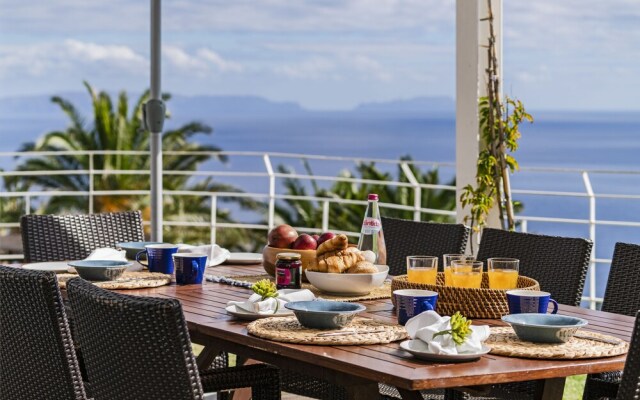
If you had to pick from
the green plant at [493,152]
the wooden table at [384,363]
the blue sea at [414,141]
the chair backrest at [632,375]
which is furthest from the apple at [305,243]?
the blue sea at [414,141]

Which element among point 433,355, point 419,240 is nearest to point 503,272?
point 433,355

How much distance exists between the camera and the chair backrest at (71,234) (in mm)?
3887

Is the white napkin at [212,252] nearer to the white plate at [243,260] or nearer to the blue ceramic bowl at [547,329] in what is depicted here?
the white plate at [243,260]

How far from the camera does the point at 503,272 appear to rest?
2740 millimetres

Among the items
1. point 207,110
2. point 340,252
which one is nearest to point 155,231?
point 340,252

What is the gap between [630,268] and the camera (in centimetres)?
312

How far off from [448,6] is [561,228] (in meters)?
9.91

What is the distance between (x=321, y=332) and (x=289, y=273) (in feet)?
2.03

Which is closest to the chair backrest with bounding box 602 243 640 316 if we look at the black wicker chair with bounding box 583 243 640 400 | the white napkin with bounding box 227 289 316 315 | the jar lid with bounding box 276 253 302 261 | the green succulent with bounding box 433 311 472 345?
the black wicker chair with bounding box 583 243 640 400

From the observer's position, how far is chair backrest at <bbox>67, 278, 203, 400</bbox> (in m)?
1.96

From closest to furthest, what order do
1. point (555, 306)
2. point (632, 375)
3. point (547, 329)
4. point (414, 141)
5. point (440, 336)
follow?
point (632, 375) < point (440, 336) < point (547, 329) < point (555, 306) < point (414, 141)

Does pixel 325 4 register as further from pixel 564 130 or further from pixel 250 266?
pixel 250 266

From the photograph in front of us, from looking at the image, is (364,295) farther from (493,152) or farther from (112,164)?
(112,164)

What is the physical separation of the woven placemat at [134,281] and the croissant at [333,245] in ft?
1.60
